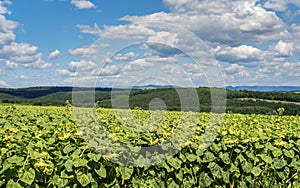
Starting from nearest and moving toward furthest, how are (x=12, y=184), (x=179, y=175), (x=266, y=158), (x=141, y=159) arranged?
(x=12, y=184) < (x=141, y=159) < (x=179, y=175) < (x=266, y=158)

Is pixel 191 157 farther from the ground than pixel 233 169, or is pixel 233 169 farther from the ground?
pixel 191 157

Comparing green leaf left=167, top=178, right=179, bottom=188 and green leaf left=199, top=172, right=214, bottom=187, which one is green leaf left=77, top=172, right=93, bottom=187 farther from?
green leaf left=199, top=172, right=214, bottom=187

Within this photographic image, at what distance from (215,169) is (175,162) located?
0.97 metres

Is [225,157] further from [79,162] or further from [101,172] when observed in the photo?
[79,162]

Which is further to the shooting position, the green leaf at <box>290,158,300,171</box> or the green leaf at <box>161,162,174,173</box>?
the green leaf at <box>290,158,300,171</box>

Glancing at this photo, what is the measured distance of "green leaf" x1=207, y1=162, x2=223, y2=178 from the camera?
23.3ft

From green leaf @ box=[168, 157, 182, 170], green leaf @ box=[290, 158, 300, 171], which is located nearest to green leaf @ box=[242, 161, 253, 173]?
green leaf @ box=[290, 158, 300, 171]

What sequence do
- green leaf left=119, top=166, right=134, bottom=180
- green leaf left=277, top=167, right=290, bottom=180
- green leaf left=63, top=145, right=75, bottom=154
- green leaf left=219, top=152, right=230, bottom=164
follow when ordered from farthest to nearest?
green leaf left=277, top=167, right=290, bottom=180
green leaf left=219, top=152, right=230, bottom=164
green leaf left=119, top=166, right=134, bottom=180
green leaf left=63, top=145, right=75, bottom=154

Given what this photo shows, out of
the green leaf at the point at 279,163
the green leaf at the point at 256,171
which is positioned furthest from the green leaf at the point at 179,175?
the green leaf at the point at 279,163

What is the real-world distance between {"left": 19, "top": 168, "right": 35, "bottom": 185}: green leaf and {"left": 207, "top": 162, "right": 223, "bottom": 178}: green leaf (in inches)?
129

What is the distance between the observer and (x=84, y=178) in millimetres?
5453

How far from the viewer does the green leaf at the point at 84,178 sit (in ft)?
17.8

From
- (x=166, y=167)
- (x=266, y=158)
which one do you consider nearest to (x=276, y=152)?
(x=266, y=158)

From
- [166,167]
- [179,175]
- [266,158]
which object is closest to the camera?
[166,167]
